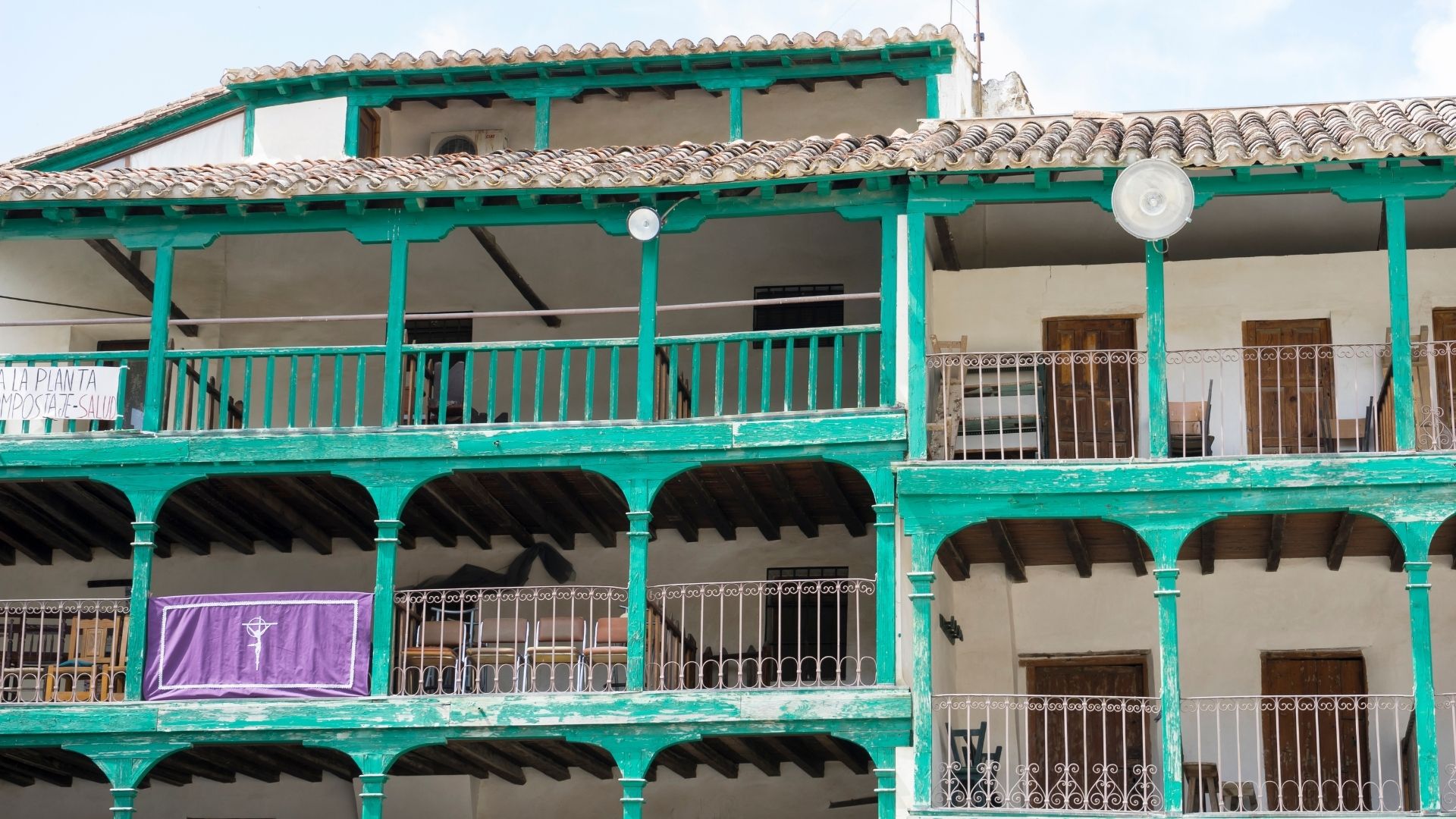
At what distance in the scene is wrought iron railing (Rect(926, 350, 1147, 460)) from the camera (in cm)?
1820

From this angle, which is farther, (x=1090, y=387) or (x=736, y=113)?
(x=736, y=113)

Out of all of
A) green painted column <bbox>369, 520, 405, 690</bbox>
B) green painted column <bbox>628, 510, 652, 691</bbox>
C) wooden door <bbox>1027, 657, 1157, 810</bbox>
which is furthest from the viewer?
wooden door <bbox>1027, 657, 1157, 810</bbox>

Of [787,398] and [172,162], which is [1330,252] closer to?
[787,398]

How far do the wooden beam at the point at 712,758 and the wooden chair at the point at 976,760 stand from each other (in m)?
2.00

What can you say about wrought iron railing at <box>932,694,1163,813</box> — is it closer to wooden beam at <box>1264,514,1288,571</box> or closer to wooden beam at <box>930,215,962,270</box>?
wooden beam at <box>1264,514,1288,571</box>

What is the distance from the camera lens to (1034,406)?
18.5 m

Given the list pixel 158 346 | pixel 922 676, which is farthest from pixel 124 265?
pixel 922 676

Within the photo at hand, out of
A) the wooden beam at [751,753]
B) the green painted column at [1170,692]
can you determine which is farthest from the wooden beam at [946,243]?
the wooden beam at [751,753]

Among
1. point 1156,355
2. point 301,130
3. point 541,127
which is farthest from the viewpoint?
point 301,130

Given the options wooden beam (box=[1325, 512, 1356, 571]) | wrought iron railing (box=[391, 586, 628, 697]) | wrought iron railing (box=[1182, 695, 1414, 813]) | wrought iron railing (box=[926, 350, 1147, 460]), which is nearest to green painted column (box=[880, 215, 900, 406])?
wrought iron railing (box=[926, 350, 1147, 460])

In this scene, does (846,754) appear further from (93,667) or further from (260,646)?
(93,667)

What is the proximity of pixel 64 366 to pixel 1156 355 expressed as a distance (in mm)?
9418

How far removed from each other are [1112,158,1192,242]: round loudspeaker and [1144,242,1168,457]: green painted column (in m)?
0.46

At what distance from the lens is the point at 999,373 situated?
1827 centimetres
